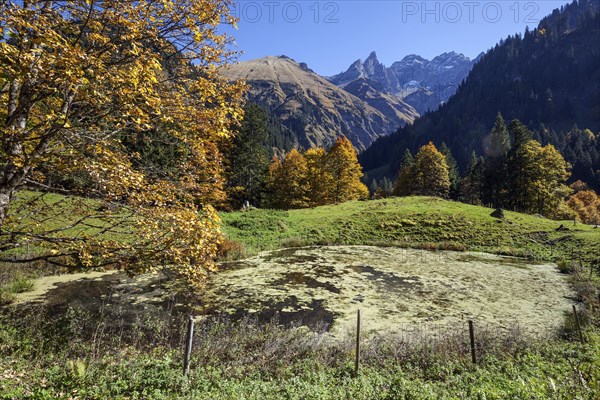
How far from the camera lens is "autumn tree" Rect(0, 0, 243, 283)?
502 centimetres

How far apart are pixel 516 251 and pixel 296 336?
29791 millimetres

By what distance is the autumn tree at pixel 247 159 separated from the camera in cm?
5647

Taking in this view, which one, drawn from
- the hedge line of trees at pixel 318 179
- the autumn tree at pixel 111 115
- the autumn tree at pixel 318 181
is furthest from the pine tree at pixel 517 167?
the autumn tree at pixel 111 115

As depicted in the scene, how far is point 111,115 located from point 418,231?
120ft

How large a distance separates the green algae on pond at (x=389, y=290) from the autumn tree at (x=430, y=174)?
46720 mm

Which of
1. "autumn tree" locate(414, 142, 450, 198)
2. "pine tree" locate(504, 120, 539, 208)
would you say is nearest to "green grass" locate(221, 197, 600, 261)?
"pine tree" locate(504, 120, 539, 208)

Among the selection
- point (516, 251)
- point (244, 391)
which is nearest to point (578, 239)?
point (516, 251)

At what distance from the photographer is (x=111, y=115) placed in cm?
612

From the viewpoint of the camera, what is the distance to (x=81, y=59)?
4520 mm

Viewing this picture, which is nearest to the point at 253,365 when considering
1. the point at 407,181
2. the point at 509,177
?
the point at 509,177

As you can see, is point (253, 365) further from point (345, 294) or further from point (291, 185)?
point (291, 185)

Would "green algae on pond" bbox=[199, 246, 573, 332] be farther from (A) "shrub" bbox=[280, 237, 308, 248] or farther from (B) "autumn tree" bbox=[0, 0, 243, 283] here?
(B) "autumn tree" bbox=[0, 0, 243, 283]

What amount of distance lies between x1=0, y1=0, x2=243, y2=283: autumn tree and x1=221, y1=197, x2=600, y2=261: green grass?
2233 cm

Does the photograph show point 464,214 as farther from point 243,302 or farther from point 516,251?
point 243,302
